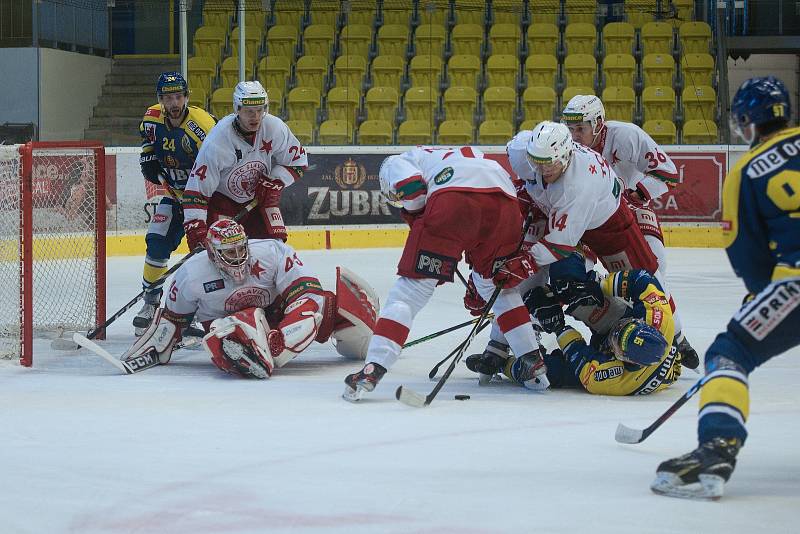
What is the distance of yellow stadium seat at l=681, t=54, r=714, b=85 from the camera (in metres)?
11.0

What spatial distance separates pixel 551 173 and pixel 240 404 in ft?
4.35

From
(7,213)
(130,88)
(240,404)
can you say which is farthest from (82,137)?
(240,404)

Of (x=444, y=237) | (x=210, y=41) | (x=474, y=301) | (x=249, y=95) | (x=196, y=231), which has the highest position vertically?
(x=210, y=41)

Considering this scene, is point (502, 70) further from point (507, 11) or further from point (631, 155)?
point (631, 155)

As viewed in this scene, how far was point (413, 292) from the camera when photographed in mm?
4023

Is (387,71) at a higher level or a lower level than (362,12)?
lower

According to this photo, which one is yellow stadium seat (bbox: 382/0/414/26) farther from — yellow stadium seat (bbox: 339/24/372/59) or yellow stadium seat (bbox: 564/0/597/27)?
yellow stadium seat (bbox: 564/0/597/27)

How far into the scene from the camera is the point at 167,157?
594cm

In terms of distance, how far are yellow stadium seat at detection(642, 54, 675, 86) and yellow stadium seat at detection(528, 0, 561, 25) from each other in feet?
3.17

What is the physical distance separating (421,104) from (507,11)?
1.50 m

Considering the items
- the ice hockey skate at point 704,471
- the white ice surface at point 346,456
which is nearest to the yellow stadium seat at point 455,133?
the white ice surface at point 346,456

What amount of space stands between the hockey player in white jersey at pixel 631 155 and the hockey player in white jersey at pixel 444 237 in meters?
1.21

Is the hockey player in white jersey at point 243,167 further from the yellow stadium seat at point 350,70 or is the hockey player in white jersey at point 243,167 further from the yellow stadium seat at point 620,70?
the yellow stadium seat at point 620,70

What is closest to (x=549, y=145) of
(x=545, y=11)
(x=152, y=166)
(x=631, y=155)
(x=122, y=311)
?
(x=631, y=155)
